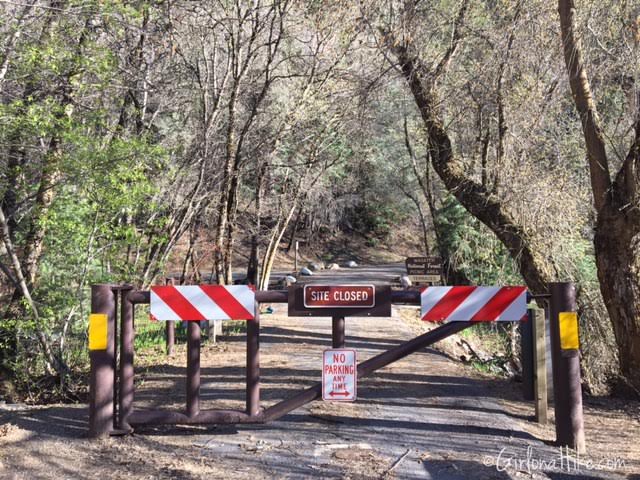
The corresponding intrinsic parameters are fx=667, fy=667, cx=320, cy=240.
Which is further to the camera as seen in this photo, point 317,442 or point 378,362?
point 378,362

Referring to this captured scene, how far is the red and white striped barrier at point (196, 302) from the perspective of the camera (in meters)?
5.81

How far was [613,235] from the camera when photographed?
27.4 feet

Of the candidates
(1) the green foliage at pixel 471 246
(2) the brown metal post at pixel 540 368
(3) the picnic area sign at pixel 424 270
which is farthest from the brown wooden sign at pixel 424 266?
(2) the brown metal post at pixel 540 368

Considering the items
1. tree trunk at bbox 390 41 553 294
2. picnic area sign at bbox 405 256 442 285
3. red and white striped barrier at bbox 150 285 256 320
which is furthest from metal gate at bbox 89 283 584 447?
picnic area sign at bbox 405 256 442 285

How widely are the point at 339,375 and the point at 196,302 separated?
141 centimetres

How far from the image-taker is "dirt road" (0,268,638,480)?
5.04 m

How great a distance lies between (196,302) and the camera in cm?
584

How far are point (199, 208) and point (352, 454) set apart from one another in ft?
38.4

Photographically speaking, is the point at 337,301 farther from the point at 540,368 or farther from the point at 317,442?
the point at 540,368

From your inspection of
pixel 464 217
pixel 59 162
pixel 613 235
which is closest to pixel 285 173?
pixel 464 217

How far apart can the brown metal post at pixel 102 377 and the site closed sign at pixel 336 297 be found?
1726 mm

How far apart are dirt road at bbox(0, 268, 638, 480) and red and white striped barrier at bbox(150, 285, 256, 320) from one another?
1.07m

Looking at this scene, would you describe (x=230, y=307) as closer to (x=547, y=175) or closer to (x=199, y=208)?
(x=547, y=175)

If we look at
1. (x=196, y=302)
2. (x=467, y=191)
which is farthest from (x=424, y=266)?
(x=196, y=302)
